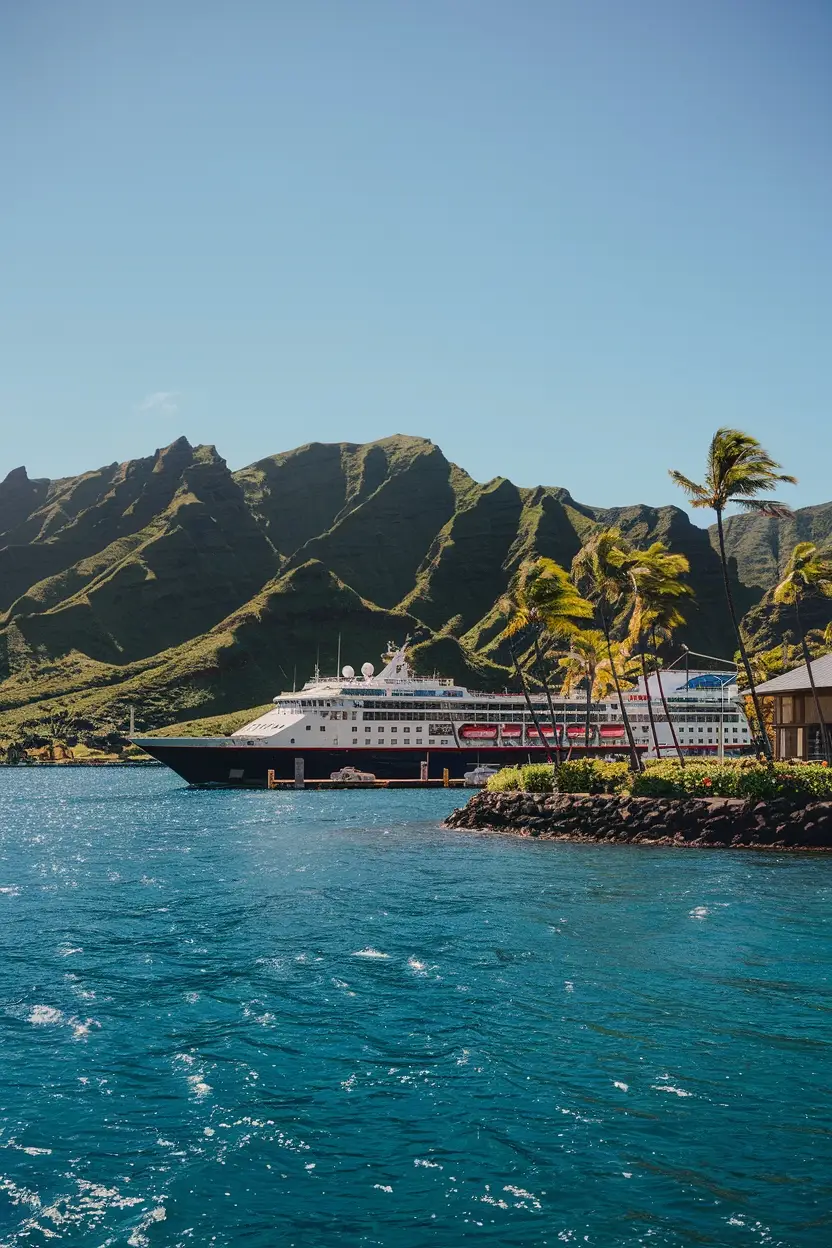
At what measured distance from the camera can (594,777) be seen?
149ft

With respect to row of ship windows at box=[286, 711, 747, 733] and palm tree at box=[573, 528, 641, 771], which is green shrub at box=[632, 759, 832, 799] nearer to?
palm tree at box=[573, 528, 641, 771]

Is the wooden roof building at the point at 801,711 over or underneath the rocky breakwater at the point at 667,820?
over

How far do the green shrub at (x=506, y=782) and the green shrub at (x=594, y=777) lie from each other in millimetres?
3280

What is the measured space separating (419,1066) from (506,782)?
126 ft

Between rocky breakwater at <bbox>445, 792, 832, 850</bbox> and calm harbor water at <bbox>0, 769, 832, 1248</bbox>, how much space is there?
32.8 feet

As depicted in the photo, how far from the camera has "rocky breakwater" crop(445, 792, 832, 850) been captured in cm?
3584

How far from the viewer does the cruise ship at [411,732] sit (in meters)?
93.1

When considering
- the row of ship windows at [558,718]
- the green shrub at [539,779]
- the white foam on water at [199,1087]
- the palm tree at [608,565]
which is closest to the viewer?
the white foam on water at [199,1087]

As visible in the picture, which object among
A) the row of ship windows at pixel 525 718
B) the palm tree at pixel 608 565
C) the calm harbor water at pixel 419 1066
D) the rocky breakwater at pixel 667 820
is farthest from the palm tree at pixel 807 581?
the row of ship windows at pixel 525 718

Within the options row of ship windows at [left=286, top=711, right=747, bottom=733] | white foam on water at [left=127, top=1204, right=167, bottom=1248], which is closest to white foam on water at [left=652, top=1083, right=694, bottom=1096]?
white foam on water at [left=127, top=1204, right=167, bottom=1248]

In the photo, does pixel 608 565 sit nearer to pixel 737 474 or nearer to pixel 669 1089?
pixel 737 474

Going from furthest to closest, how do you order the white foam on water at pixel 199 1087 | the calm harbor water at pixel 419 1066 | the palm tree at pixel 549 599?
1. the palm tree at pixel 549 599
2. the white foam on water at pixel 199 1087
3. the calm harbor water at pixel 419 1066

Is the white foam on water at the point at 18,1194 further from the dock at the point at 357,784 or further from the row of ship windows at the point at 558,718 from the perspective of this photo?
the row of ship windows at the point at 558,718

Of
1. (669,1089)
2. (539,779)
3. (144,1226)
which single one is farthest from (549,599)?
(144,1226)
